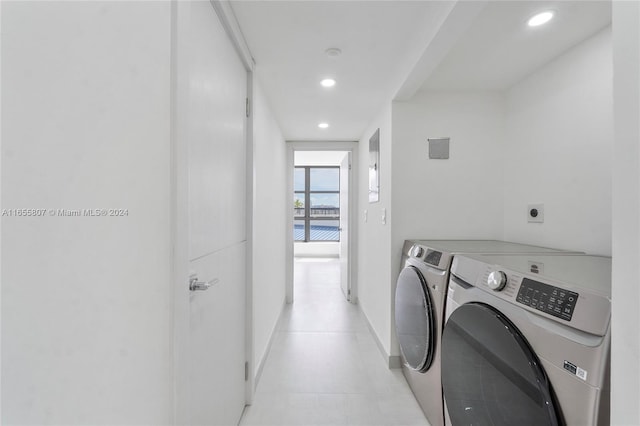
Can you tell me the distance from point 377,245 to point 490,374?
1.65 metres

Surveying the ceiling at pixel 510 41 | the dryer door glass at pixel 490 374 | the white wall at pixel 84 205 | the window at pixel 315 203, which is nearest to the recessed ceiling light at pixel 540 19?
the ceiling at pixel 510 41

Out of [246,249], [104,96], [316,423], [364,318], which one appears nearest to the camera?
[104,96]

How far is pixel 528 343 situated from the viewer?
861 millimetres

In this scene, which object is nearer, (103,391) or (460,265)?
(103,391)

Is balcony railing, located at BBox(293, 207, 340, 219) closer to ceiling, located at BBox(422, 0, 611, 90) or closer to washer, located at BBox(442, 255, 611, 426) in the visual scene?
ceiling, located at BBox(422, 0, 611, 90)

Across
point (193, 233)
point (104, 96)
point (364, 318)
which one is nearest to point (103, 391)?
point (193, 233)

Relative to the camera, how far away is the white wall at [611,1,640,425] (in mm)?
484

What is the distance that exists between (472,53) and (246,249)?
5.88 feet

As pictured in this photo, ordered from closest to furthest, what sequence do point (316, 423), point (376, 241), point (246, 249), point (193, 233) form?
point (193, 233)
point (316, 423)
point (246, 249)
point (376, 241)

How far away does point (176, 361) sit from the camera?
792 mm

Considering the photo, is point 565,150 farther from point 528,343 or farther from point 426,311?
point 528,343

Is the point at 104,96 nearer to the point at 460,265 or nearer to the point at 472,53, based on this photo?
the point at 460,265

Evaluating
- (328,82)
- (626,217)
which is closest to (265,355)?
(328,82)

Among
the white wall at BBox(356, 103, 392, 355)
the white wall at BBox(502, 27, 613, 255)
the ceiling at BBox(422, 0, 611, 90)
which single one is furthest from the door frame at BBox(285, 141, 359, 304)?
the white wall at BBox(502, 27, 613, 255)
